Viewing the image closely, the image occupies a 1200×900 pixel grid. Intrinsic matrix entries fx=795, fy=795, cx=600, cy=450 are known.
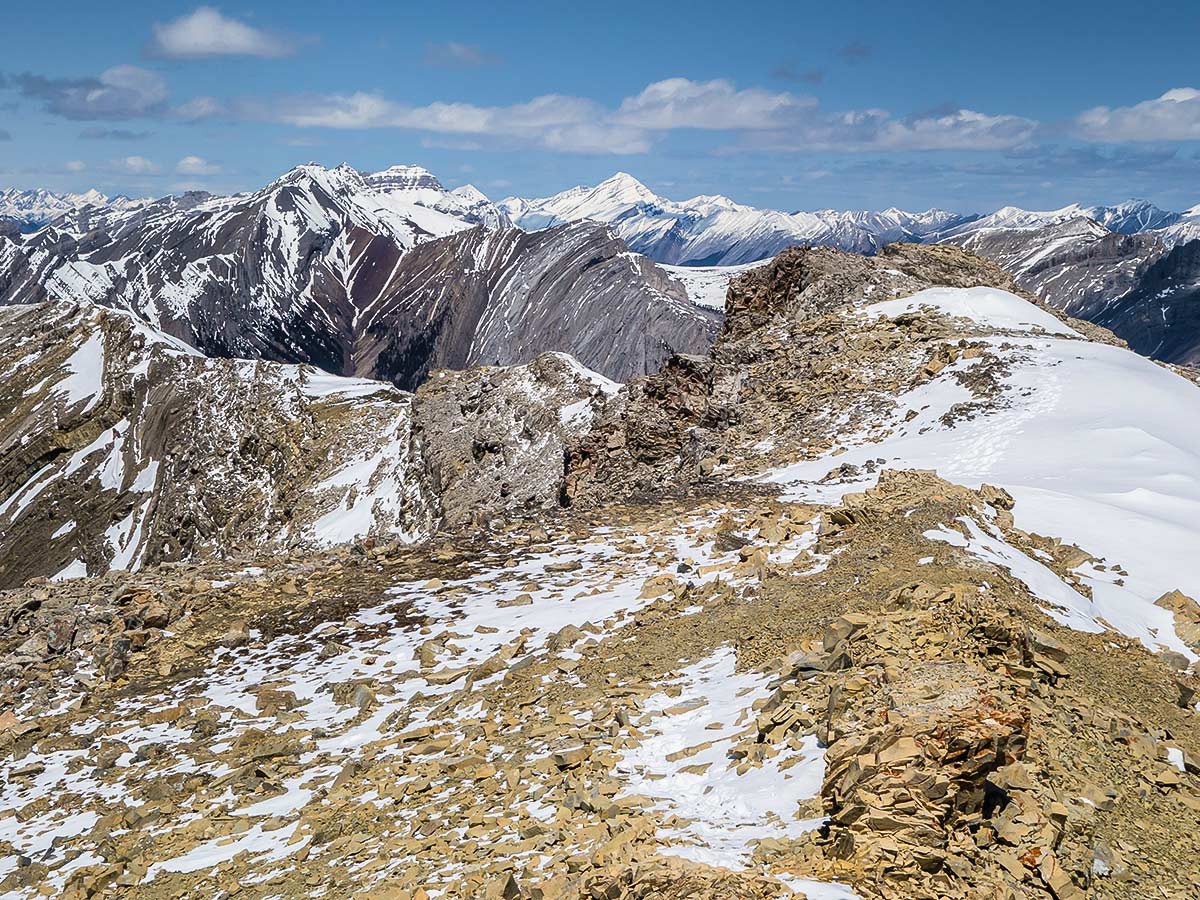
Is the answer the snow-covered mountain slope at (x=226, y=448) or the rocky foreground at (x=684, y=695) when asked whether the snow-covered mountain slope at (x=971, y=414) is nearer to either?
the rocky foreground at (x=684, y=695)

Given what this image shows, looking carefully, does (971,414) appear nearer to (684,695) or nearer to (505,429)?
(684,695)

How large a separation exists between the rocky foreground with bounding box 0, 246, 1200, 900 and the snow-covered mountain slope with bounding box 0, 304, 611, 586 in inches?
1023

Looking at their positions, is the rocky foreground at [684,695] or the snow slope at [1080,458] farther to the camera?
the snow slope at [1080,458]

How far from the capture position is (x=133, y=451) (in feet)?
349

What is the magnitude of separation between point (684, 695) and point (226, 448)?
92.0m

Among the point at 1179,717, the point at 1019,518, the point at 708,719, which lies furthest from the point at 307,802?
the point at 1019,518

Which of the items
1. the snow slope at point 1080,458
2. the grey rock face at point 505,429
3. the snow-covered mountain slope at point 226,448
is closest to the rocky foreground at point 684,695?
the snow slope at point 1080,458

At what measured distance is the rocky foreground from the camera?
291 inches

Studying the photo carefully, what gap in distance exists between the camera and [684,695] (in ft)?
37.1

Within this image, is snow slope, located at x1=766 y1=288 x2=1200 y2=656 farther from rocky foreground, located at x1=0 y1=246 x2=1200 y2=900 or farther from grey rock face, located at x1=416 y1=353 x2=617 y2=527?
grey rock face, located at x1=416 y1=353 x2=617 y2=527

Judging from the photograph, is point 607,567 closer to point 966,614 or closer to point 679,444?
point 966,614

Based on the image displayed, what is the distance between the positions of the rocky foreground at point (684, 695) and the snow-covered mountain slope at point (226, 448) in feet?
85.3

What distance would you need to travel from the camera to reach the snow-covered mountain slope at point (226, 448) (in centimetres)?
5931

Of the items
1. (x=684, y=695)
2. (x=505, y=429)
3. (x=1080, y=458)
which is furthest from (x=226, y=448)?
(x=684, y=695)
